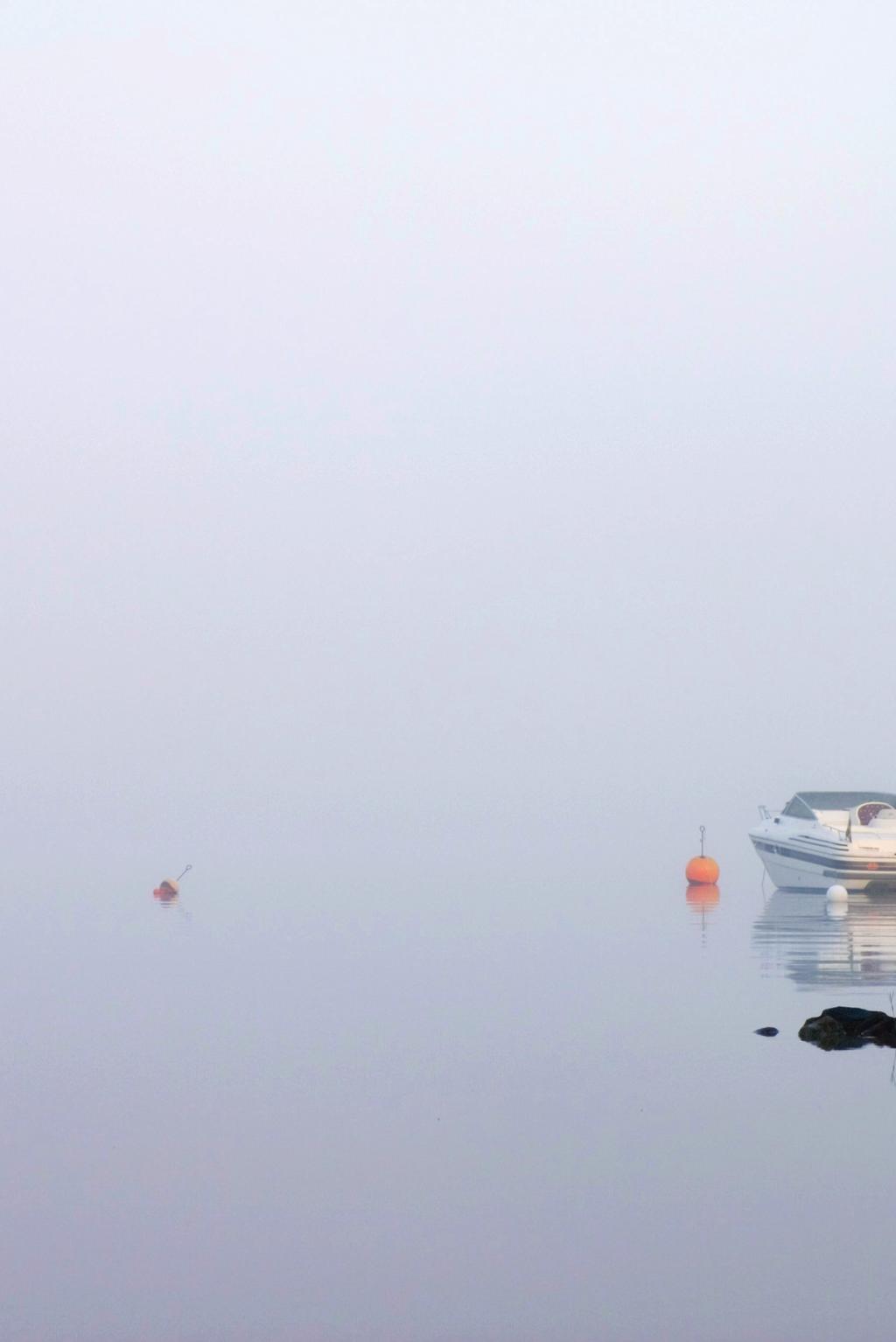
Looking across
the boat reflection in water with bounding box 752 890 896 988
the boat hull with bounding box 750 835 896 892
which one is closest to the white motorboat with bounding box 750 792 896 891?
the boat hull with bounding box 750 835 896 892

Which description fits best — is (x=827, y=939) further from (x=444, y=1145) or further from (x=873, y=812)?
(x=444, y=1145)

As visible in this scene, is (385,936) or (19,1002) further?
(385,936)

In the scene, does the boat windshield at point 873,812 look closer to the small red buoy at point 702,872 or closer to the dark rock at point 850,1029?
the small red buoy at point 702,872

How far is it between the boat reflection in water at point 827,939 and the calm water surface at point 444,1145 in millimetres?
315

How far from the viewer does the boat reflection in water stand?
4272 cm

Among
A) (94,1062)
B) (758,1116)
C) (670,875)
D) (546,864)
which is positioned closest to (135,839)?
(546,864)

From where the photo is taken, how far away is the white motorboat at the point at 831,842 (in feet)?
211

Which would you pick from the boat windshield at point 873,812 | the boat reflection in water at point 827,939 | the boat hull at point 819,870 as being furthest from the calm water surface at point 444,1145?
the boat windshield at point 873,812

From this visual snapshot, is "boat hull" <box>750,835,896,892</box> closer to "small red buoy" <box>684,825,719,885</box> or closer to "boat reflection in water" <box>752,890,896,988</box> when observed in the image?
"boat reflection in water" <box>752,890,896,988</box>

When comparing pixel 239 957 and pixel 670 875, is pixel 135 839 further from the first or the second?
pixel 239 957

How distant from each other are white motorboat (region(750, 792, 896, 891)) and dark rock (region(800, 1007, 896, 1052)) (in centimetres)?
3278

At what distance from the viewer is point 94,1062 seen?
32.4 meters

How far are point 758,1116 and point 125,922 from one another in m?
41.9

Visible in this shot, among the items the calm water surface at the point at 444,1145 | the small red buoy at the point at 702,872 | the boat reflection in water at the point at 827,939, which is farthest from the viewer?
the small red buoy at the point at 702,872
